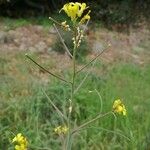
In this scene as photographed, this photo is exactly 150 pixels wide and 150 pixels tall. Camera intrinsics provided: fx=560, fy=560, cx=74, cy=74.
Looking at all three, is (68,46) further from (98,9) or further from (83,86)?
(98,9)

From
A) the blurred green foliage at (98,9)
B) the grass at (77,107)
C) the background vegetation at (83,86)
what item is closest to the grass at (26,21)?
the background vegetation at (83,86)

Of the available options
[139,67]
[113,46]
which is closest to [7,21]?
[113,46]

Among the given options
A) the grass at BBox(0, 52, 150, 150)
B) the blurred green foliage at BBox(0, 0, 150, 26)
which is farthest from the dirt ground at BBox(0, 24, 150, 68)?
the grass at BBox(0, 52, 150, 150)

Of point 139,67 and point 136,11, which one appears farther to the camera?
point 136,11

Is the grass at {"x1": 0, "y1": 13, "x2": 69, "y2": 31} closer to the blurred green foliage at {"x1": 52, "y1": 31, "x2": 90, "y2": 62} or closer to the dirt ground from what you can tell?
the dirt ground

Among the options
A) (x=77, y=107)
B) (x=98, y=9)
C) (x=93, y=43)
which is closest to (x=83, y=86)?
(x=77, y=107)

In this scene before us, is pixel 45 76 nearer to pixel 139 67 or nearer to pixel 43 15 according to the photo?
pixel 139 67
